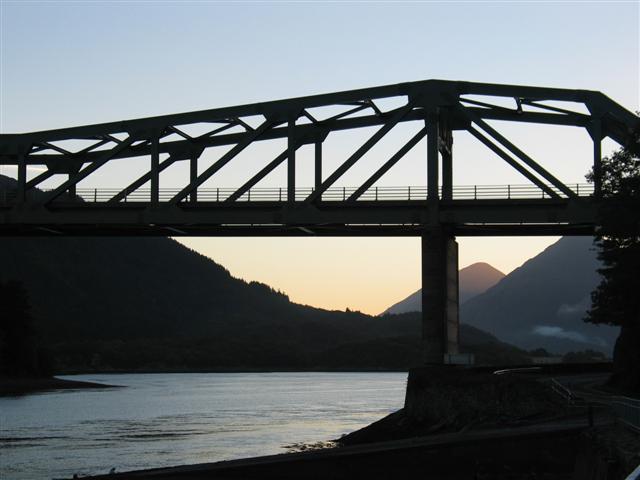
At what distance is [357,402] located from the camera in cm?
15475

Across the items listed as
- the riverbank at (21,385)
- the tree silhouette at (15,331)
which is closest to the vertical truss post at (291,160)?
the riverbank at (21,385)

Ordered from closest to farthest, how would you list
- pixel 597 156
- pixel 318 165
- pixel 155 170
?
1. pixel 597 156
2. pixel 155 170
3. pixel 318 165

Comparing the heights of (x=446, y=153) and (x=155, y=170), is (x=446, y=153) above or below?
above

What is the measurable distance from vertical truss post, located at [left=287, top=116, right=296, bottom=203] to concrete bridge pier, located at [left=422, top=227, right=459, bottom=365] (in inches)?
379

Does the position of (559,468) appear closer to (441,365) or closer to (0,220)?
(441,365)

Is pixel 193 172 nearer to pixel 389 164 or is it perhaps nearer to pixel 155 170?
pixel 155 170

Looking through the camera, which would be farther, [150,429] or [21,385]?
[21,385]

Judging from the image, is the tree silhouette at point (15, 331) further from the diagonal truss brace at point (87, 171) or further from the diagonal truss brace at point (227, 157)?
the diagonal truss brace at point (227, 157)

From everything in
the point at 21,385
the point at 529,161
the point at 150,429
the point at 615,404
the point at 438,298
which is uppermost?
the point at 529,161

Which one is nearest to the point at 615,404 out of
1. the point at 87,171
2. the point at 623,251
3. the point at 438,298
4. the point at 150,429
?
the point at 623,251

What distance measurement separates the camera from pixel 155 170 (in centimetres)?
7888

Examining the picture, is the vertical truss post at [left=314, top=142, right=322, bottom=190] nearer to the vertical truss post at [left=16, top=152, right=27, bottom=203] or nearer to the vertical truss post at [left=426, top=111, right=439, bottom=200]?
the vertical truss post at [left=426, top=111, right=439, bottom=200]

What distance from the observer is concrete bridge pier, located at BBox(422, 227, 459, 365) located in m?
69.6

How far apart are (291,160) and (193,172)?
8258 millimetres
